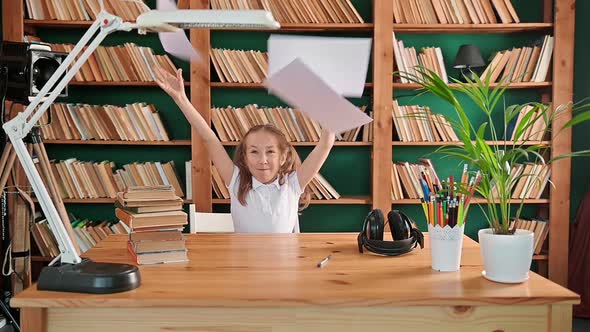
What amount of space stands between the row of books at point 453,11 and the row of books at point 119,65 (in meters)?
1.49

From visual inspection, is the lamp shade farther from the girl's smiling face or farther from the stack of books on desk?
the stack of books on desk

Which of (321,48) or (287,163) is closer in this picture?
(321,48)

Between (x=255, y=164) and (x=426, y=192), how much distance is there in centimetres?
105

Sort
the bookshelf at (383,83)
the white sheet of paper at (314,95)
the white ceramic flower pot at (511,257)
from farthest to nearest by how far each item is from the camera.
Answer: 1. the bookshelf at (383,83)
2. the white sheet of paper at (314,95)
3. the white ceramic flower pot at (511,257)

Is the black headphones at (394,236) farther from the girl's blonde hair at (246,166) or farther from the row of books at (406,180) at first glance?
the row of books at (406,180)

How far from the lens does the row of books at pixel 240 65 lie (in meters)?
3.49

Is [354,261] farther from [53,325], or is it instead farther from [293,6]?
[293,6]

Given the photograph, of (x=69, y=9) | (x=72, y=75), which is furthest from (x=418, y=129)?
(x=72, y=75)

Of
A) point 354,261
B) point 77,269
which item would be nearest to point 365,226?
point 354,261

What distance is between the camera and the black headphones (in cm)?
169

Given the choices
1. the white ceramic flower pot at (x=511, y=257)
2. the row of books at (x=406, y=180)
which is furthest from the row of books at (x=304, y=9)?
the white ceramic flower pot at (x=511, y=257)

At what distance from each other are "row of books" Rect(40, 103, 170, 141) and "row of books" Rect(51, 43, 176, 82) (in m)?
0.16

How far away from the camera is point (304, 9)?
136 inches

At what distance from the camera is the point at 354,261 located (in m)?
1.63
